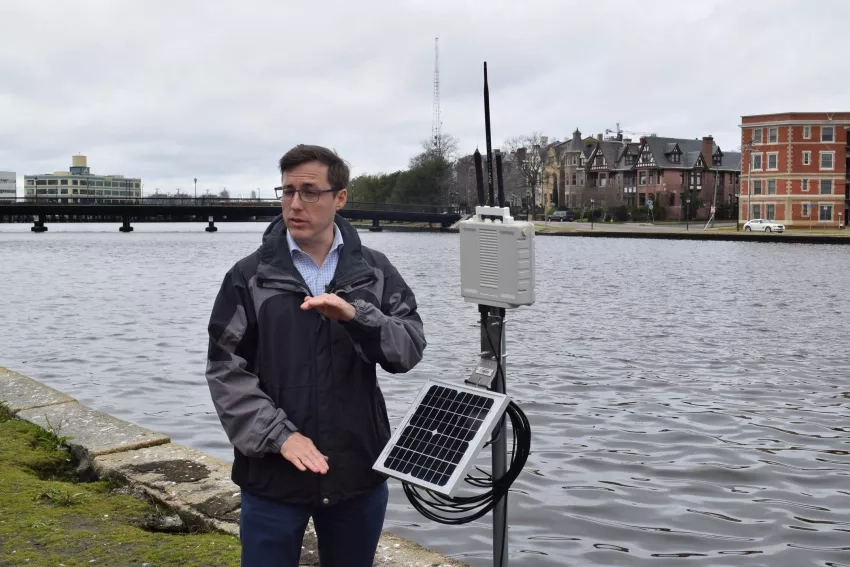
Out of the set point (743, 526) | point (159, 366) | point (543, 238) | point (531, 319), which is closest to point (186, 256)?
point (543, 238)

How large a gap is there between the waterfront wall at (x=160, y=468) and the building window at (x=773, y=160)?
300 ft

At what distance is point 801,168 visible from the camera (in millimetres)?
89125

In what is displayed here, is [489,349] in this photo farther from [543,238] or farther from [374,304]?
[543,238]

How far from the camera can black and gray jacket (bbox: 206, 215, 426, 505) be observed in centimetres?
328

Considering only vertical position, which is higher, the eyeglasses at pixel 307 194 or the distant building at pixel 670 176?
the distant building at pixel 670 176

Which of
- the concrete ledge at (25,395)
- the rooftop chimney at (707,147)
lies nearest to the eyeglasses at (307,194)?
the concrete ledge at (25,395)

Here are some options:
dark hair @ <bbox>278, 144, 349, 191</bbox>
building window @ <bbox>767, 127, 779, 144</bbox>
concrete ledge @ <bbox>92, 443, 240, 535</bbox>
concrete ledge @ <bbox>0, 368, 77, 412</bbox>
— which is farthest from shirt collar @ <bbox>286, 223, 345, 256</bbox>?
building window @ <bbox>767, 127, 779, 144</bbox>

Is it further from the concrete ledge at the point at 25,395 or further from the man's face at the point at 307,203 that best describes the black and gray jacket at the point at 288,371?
the concrete ledge at the point at 25,395

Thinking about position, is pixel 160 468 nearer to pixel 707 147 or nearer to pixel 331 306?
pixel 331 306

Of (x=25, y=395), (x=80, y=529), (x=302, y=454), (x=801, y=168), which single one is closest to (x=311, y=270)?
(x=302, y=454)

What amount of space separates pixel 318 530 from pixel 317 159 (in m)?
1.44

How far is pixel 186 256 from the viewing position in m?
60.5

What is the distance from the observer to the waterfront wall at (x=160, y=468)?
5.12 metres

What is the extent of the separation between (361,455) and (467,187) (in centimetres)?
12461
